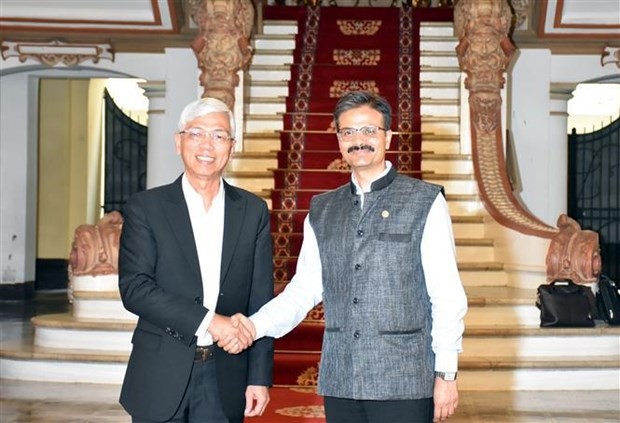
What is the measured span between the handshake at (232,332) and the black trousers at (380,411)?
0.29 m

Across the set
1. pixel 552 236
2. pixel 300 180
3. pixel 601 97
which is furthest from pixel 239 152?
pixel 601 97

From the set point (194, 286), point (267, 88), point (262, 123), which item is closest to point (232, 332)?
point (194, 286)

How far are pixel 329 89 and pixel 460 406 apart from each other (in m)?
4.51

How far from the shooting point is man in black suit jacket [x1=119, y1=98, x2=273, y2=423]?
3.35 m

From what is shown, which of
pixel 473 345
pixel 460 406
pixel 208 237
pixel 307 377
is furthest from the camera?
pixel 473 345

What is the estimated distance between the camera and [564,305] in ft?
25.2

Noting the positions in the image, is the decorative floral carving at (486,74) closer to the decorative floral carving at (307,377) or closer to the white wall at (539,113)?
the white wall at (539,113)

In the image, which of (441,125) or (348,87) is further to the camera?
(348,87)

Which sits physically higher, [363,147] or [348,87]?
[348,87]

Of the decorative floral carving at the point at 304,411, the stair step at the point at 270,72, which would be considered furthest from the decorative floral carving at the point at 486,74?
the decorative floral carving at the point at 304,411

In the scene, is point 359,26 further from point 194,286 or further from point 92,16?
point 194,286

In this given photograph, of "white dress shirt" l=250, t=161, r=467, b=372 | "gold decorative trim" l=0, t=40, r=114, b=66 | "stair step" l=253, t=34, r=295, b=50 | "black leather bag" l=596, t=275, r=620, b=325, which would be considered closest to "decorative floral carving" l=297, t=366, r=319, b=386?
"black leather bag" l=596, t=275, r=620, b=325

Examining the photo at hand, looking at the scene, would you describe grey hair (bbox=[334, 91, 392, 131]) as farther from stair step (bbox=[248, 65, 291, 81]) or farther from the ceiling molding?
the ceiling molding

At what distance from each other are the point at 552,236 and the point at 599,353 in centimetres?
93
